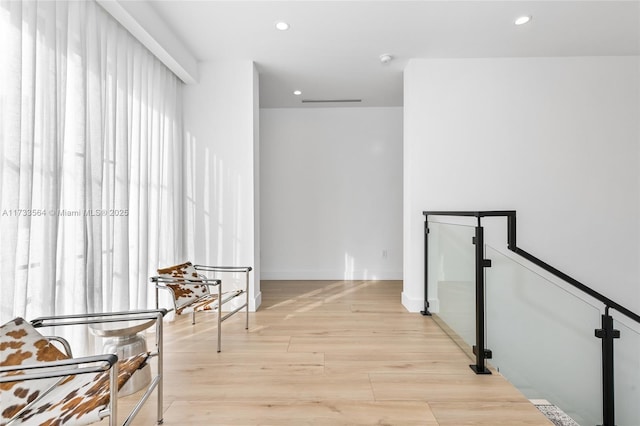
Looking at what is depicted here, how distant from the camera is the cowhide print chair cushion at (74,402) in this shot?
3.48ft

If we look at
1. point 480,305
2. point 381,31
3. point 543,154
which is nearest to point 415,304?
point 480,305

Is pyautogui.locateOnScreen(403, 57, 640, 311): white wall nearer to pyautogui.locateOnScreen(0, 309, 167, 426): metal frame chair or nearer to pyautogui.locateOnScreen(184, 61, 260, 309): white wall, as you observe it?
pyautogui.locateOnScreen(184, 61, 260, 309): white wall

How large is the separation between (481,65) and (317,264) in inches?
133

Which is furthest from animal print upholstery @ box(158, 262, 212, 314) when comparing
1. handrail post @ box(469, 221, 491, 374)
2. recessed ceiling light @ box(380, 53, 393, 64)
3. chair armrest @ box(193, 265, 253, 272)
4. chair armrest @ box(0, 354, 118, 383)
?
recessed ceiling light @ box(380, 53, 393, 64)

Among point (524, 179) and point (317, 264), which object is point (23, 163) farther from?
point (524, 179)

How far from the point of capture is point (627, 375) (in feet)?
8.25

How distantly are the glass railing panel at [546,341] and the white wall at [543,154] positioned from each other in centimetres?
96

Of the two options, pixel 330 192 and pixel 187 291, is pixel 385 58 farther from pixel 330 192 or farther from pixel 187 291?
pixel 187 291

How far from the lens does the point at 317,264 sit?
4.90 meters

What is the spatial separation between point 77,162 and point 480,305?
9.26ft

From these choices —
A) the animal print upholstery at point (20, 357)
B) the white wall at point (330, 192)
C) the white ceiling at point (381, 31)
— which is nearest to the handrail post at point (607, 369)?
the white ceiling at point (381, 31)

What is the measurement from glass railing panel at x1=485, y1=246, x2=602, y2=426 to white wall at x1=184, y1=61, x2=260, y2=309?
2.38 meters

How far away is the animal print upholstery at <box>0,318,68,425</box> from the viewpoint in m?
1.14

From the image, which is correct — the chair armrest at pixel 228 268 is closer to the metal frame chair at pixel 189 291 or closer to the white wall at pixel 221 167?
the metal frame chair at pixel 189 291
